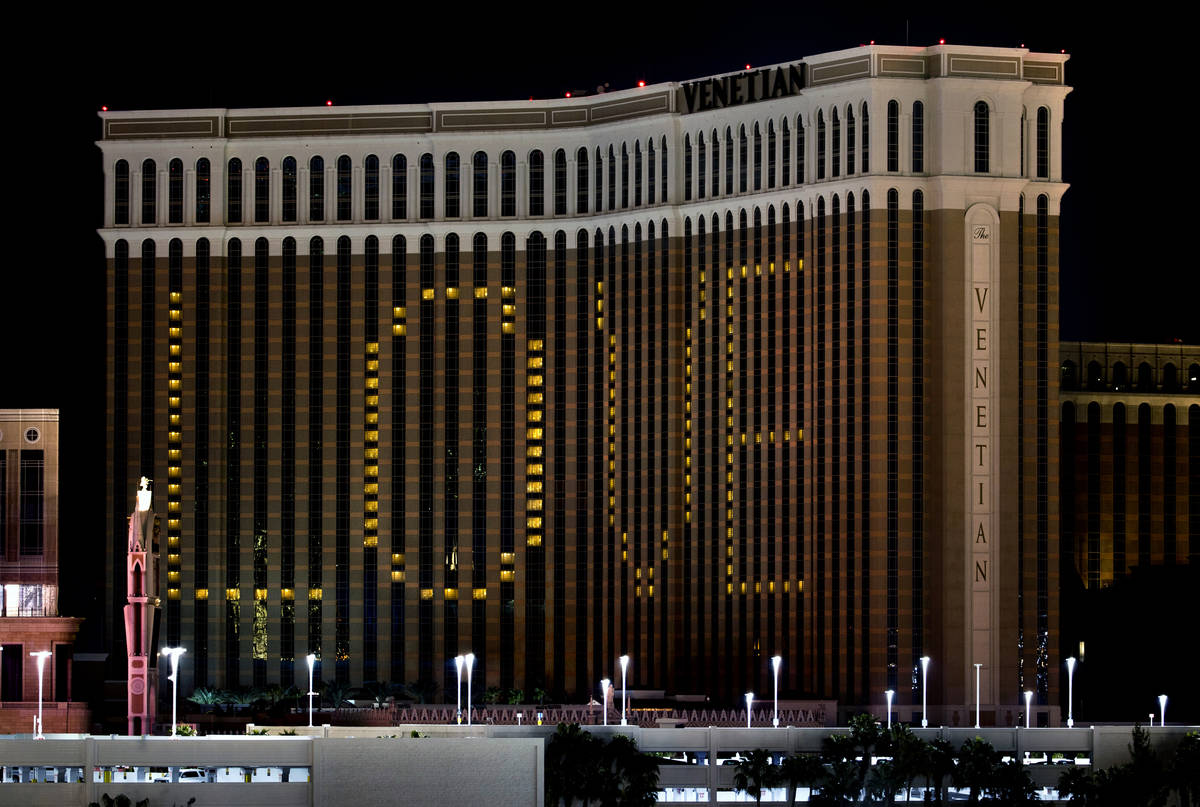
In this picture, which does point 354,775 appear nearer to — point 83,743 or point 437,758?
point 437,758

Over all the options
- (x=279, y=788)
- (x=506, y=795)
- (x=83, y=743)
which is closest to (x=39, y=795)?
(x=83, y=743)

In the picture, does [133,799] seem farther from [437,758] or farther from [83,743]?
[437,758]

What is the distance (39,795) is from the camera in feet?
637

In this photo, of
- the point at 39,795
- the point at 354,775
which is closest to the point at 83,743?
the point at 39,795

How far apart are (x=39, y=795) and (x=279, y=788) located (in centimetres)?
1690

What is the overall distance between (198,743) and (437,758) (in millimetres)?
17260

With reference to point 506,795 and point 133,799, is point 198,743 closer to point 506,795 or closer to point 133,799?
point 133,799

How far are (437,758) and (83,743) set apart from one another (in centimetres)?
2529

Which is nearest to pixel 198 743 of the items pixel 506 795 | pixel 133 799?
pixel 133 799

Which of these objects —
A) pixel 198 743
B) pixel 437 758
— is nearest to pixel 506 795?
pixel 437 758

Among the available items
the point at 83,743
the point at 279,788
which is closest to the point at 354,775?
the point at 279,788

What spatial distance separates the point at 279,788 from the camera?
195000 mm

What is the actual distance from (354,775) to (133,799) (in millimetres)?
15919

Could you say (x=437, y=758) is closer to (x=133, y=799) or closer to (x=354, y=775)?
(x=354, y=775)
